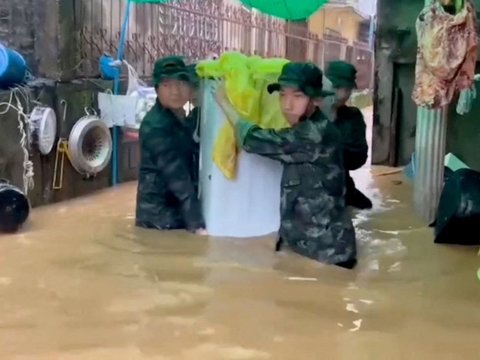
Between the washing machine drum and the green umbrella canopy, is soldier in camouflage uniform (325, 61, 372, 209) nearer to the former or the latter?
the green umbrella canopy

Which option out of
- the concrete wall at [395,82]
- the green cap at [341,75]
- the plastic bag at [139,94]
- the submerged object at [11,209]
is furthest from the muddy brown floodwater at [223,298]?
the concrete wall at [395,82]

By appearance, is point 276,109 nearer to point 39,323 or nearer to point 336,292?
point 336,292

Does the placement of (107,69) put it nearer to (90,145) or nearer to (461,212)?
(90,145)

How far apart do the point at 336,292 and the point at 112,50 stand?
3.16 m

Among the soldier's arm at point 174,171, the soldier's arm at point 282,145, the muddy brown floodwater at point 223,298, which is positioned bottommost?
the muddy brown floodwater at point 223,298

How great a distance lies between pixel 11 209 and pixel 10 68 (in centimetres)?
82

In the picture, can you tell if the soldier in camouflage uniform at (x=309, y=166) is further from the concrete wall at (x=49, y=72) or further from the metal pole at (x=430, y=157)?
the concrete wall at (x=49, y=72)

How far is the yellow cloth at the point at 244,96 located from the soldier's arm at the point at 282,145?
0.71 ft

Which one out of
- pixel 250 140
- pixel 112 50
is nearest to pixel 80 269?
pixel 250 140

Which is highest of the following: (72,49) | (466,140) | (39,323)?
(72,49)

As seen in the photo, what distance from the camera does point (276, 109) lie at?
376 cm

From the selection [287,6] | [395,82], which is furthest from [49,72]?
[395,82]

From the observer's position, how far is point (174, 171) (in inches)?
155

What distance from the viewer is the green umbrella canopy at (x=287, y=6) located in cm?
451
